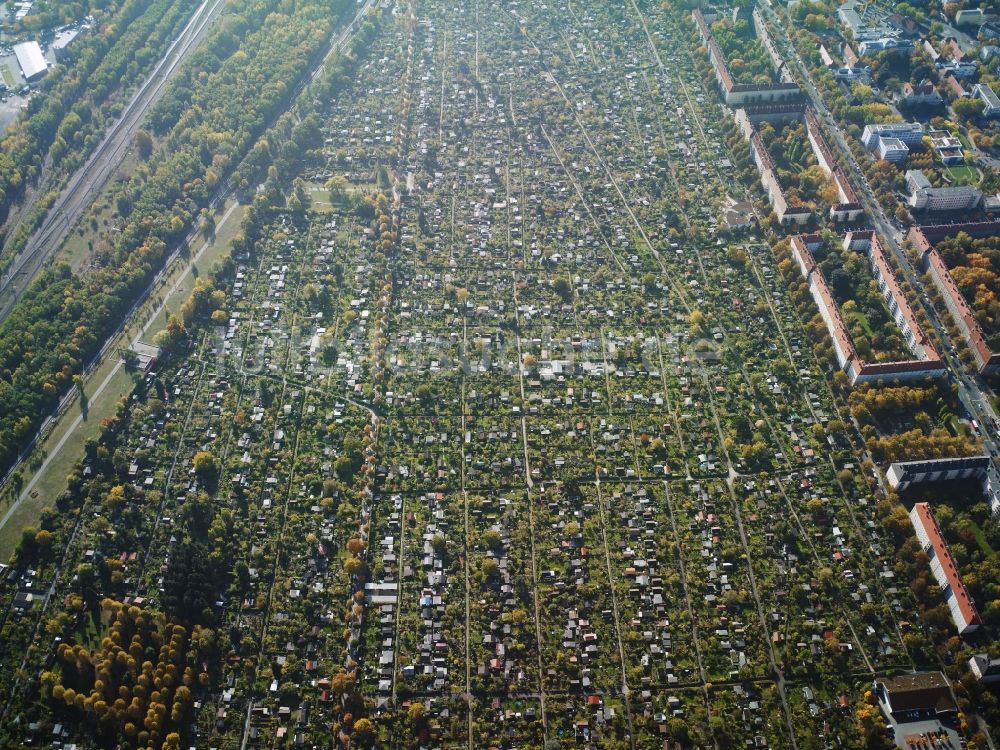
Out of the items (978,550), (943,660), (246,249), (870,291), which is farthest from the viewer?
(246,249)

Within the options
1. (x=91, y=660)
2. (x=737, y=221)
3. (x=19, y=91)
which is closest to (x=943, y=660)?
(x=737, y=221)

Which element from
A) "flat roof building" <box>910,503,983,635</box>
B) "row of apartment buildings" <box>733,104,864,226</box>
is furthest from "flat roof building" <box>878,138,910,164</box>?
"flat roof building" <box>910,503,983,635</box>

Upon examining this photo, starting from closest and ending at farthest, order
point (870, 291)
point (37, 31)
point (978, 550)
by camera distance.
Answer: point (978, 550) → point (870, 291) → point (37, 31)

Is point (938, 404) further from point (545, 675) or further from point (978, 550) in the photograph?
point (545, 675)

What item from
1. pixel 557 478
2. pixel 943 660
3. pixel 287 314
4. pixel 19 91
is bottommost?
pixel 943 660

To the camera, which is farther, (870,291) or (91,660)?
(870,291)

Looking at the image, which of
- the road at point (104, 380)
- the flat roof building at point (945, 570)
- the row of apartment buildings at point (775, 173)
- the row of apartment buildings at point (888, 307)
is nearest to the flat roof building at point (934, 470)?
the flat roof building at point (945, 570)

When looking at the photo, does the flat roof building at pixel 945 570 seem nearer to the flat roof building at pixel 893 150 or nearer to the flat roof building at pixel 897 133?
the flat roof building at pixel 893 150
